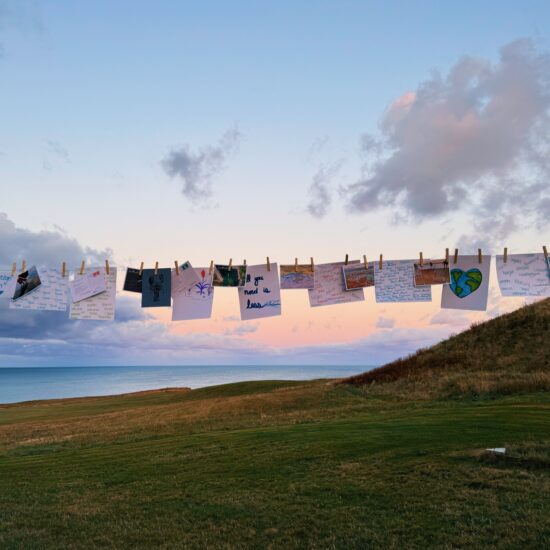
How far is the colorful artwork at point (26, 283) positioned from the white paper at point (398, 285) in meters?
10.3

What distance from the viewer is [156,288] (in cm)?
1508

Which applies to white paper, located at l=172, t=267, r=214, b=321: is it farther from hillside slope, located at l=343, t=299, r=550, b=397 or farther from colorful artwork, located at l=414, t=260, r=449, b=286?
hillside slope, located at l=343, t=299, r=550, b=397

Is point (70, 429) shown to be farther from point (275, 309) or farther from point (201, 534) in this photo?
point (201, 534)

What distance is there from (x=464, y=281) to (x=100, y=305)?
11070 millimetres

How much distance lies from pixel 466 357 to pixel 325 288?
73.1 feet

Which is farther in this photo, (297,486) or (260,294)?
(260,294)

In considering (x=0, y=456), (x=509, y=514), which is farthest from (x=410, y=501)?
(x=0, y=456)

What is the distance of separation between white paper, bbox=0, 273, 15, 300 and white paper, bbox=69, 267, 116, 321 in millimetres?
1844

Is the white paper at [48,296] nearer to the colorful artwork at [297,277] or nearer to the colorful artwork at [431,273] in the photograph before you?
the colorful artwork at [297,277]

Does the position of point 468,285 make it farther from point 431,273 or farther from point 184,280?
point 184,280

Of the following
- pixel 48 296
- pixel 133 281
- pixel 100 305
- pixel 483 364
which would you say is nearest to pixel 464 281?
pixel 133 281

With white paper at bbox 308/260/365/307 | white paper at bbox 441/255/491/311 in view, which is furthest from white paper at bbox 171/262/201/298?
white paper at bbox 441/255/491/311

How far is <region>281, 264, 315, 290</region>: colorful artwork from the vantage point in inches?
617

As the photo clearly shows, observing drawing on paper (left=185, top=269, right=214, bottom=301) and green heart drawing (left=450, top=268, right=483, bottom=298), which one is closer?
green heart drawing (left=450, top=268, right=483, bottom=298)
